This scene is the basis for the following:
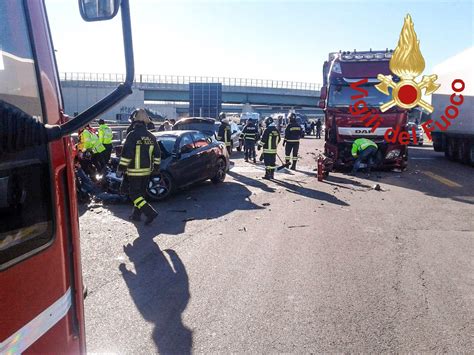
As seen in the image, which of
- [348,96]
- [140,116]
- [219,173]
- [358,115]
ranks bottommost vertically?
[219,173]

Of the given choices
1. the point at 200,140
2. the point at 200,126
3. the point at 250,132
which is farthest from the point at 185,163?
the point at 200,126

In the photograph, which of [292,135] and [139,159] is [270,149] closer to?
[292,135]

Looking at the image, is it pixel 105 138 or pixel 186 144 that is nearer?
pixel 186 144

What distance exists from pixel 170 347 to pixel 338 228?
4148 mm

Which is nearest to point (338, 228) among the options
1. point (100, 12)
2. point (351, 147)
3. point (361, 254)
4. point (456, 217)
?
point (361, 254)

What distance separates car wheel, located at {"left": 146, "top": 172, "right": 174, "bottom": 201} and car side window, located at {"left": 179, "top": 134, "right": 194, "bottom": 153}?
34.0 inches

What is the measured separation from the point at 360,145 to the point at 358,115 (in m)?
1.13

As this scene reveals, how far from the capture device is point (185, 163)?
933 cm

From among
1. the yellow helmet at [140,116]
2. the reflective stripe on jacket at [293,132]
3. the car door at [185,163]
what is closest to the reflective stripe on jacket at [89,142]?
the car door at [185,163]

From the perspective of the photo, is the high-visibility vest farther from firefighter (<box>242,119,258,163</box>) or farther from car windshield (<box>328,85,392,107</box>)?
car windshield (<box>328,85,392,107</box>)

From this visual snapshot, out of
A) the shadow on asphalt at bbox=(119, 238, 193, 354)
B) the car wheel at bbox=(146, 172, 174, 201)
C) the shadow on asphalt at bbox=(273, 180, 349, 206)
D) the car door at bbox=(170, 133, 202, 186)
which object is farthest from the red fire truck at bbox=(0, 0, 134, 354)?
the shadow on asphalt at bbox=(273, 180, 349, 206)

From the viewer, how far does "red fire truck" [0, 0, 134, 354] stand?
4.66 feet

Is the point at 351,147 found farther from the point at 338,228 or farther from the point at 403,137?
the point at 338,228

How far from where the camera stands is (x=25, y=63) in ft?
5.26
